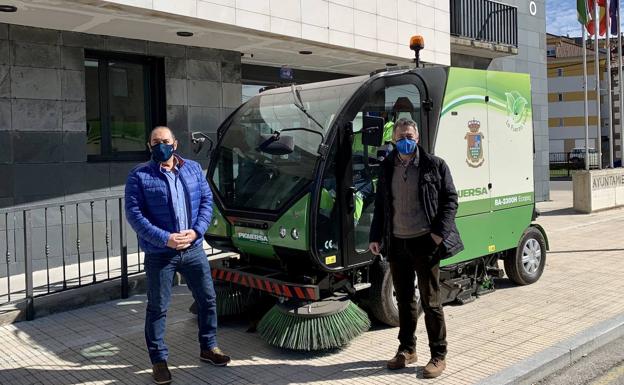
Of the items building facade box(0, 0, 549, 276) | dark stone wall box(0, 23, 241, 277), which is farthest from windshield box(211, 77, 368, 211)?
dark stone wall box(0, 23, 241, 277)

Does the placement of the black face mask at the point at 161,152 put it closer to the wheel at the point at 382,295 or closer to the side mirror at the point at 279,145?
the side mirror at the point at 279,145

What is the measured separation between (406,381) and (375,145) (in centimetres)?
191

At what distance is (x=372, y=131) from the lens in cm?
508

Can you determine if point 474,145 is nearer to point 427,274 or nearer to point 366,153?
point 366,153

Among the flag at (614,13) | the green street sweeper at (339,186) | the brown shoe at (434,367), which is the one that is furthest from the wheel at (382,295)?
the flag at (614,13)

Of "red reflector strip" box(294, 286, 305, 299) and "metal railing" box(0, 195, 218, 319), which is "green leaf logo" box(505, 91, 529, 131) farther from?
"metal railing" box(0, 195, 218, 319)

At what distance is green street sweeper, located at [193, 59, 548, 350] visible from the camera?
202 inches

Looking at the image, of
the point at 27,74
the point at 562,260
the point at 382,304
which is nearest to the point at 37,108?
the point at 27,74

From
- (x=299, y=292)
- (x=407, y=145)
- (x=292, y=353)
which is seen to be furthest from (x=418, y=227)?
(x=292, y=353)

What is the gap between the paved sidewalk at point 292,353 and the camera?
15.5 ft

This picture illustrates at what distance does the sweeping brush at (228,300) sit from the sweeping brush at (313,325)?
2.61 ft

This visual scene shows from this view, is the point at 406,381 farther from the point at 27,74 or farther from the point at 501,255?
the point at 27,74

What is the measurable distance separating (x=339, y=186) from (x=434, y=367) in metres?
1.66

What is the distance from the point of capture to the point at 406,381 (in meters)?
4.49
